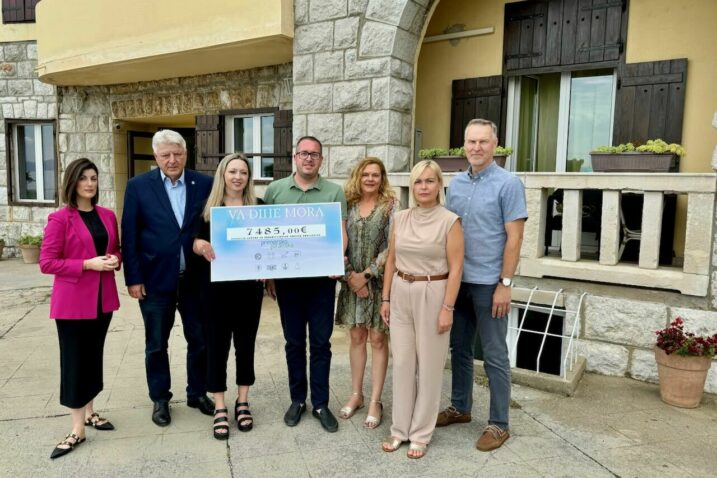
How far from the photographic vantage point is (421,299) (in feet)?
10.3

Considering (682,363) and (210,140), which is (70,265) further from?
(210,140)

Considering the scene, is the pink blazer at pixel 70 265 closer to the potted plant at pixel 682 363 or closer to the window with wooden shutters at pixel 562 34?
the potted plant at pixel 682 363

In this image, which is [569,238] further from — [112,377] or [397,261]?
[112,377]

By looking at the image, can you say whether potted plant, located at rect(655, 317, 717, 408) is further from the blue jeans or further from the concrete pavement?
the blue jeans

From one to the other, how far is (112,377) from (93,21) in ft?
18.3

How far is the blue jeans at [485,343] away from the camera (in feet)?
10.8

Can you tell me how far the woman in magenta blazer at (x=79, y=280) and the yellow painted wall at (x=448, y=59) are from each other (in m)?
4.67

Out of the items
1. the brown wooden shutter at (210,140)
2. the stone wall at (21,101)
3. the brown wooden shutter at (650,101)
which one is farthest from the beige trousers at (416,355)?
the stone wall at (21,101)

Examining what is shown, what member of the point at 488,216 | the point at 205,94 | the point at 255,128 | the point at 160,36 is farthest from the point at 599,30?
the point at 205,94

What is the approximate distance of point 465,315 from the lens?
3498 mm

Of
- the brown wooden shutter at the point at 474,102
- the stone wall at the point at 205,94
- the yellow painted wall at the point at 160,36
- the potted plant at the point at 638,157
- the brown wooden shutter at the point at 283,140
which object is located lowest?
the potted plant at the point at 638,157

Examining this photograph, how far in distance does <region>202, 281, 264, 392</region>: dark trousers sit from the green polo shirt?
0.56 meters

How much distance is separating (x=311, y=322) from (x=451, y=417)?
112 cm

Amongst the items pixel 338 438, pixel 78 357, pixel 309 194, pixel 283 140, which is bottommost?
pixel 338 438
